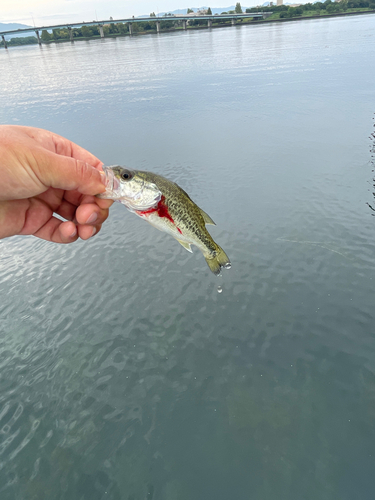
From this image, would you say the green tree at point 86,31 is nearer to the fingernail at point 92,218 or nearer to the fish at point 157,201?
the fingernail at point 92,218

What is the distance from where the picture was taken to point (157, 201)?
11.1ft

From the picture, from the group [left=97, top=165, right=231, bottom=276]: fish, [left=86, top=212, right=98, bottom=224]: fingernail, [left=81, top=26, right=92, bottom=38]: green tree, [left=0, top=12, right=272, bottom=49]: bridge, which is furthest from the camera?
[left=81, top=26, right=92, bottom=38]: green tree

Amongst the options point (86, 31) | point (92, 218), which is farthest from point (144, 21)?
point (92, 218)

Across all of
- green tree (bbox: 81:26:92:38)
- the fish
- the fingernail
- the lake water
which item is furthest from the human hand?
green tree (bbox: 81:26:92:38)

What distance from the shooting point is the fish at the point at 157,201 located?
329cm

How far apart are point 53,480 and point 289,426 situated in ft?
10.3

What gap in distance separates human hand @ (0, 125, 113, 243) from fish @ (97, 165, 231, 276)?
0.20 meters

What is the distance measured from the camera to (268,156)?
37.7ft

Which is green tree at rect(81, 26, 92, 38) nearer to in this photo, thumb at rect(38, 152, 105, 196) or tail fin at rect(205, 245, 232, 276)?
thumb at rect(38, 152, 105, 196)

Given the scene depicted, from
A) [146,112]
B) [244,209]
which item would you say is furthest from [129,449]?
[146,112]

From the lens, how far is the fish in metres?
3.29

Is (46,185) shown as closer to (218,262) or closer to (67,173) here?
(67,173)

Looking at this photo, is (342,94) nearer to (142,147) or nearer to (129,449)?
(142,147)

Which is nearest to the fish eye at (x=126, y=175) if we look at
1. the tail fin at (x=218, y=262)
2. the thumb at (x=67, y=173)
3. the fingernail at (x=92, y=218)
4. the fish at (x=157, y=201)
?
the fish at (x=157, y=201)
